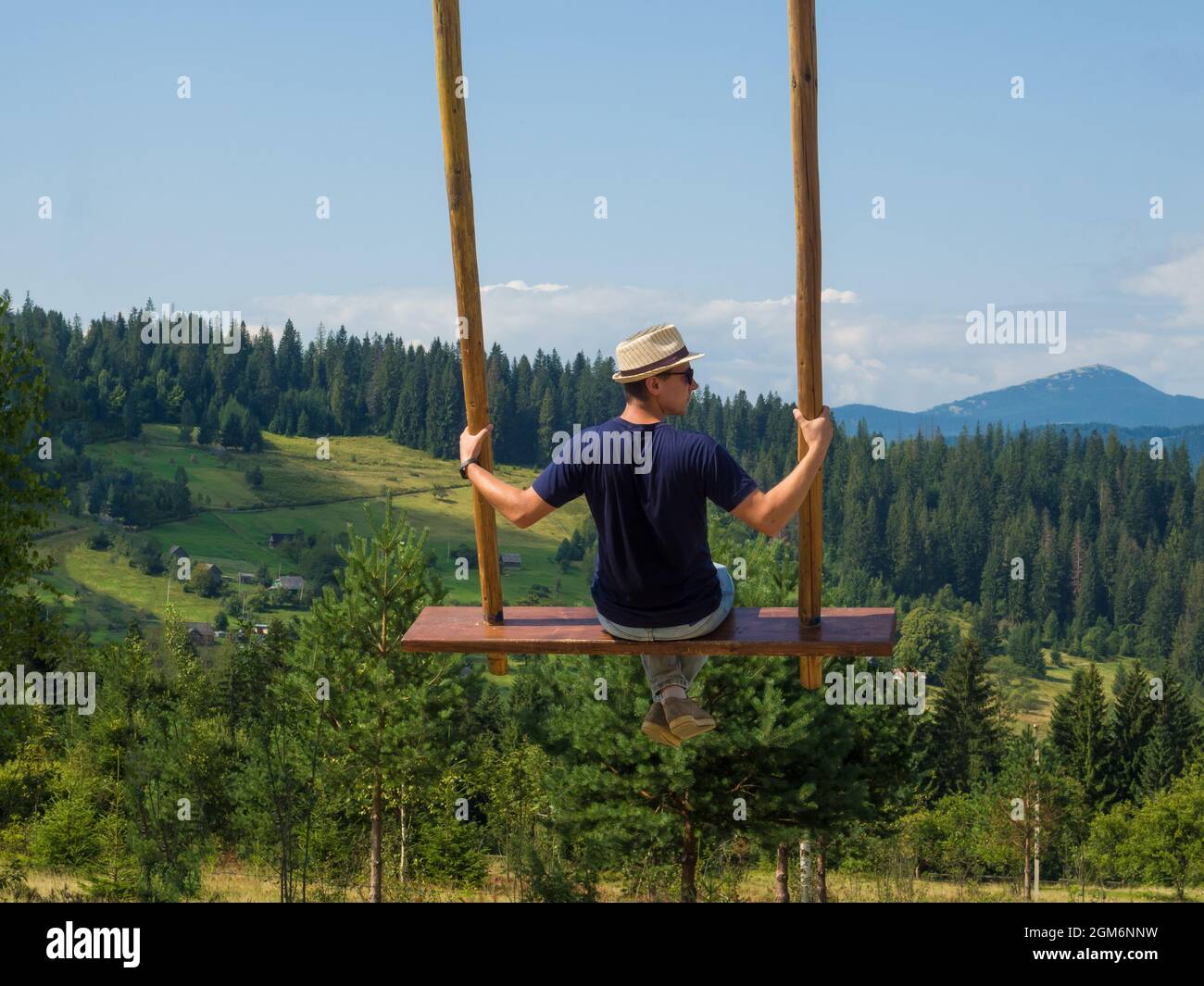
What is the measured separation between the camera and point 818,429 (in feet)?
23.2

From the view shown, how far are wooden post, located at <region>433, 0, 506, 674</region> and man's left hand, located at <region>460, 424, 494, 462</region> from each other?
28 millimetres

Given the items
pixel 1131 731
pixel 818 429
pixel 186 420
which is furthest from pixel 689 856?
pixel 186 420

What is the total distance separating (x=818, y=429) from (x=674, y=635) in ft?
4.52

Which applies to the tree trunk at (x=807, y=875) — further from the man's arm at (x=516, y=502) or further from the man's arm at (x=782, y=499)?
the man's arm at (x=782, y=499)

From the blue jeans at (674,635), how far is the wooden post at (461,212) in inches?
29.4

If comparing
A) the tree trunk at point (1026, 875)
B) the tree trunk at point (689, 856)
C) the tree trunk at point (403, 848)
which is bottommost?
the tree trunk at point (1026, 875)

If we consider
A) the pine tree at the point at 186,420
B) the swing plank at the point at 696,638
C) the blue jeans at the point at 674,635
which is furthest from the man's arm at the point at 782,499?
the pine tree at the point at 186,420

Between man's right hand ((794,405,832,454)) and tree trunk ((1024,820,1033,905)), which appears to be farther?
tree trunk ((1024,820,1033,905))

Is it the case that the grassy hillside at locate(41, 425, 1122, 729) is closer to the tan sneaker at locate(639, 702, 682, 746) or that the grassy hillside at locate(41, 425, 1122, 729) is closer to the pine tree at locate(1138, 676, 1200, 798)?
the pine tree at locate(1138, 676, 1200, 798)

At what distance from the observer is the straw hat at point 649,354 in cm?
708

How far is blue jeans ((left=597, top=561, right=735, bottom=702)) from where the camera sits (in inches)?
301

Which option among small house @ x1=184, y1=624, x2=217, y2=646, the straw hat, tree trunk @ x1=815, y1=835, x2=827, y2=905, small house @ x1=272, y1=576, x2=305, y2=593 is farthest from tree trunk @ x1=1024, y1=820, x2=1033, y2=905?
small house @ x1=272, y1=576, x2=305, y2=593

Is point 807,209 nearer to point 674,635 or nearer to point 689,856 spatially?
point 674,635

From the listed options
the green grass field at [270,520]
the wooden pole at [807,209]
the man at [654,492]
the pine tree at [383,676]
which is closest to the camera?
the man at [654,492]
